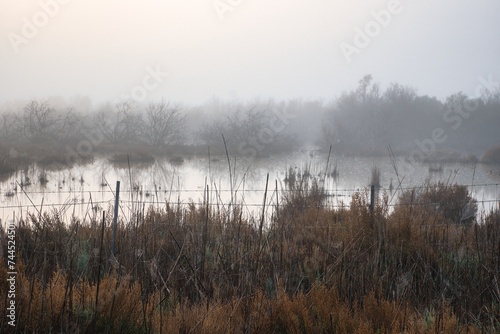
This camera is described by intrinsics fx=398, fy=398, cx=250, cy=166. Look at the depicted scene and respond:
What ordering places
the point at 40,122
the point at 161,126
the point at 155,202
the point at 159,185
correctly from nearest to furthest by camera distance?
the point at 155,202 < the point at 159,185 < the point at 40,122 < the point at 161,126

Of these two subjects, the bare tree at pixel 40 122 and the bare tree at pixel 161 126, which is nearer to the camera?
the bare tree at pixel 40 122

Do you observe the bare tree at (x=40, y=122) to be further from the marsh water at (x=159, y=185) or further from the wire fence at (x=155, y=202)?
the wire fence at (x=155, y=202)


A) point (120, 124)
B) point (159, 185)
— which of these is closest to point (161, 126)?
point (120, 124)

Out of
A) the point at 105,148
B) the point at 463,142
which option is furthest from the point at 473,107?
the point at 105,148

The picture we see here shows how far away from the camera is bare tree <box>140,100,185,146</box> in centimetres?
2250

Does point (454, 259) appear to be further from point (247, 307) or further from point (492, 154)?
point (492, 154)

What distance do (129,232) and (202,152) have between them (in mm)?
18696

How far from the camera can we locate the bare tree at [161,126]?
73.8 feet

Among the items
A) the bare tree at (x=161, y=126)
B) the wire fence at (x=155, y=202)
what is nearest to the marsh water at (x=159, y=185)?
the wire fence at (x=155, y=202)

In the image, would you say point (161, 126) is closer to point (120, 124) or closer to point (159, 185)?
point (120, 124)

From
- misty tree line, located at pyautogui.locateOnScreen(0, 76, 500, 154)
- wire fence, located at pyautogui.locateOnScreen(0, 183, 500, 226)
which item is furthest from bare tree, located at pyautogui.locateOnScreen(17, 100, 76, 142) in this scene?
wire fence, located at pyautogui.locateOnScreen(0, 183, 500, 226)

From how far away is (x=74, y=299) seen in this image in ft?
6.82

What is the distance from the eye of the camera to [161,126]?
74.6ft

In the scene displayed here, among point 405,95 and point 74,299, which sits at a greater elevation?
point 405,95
